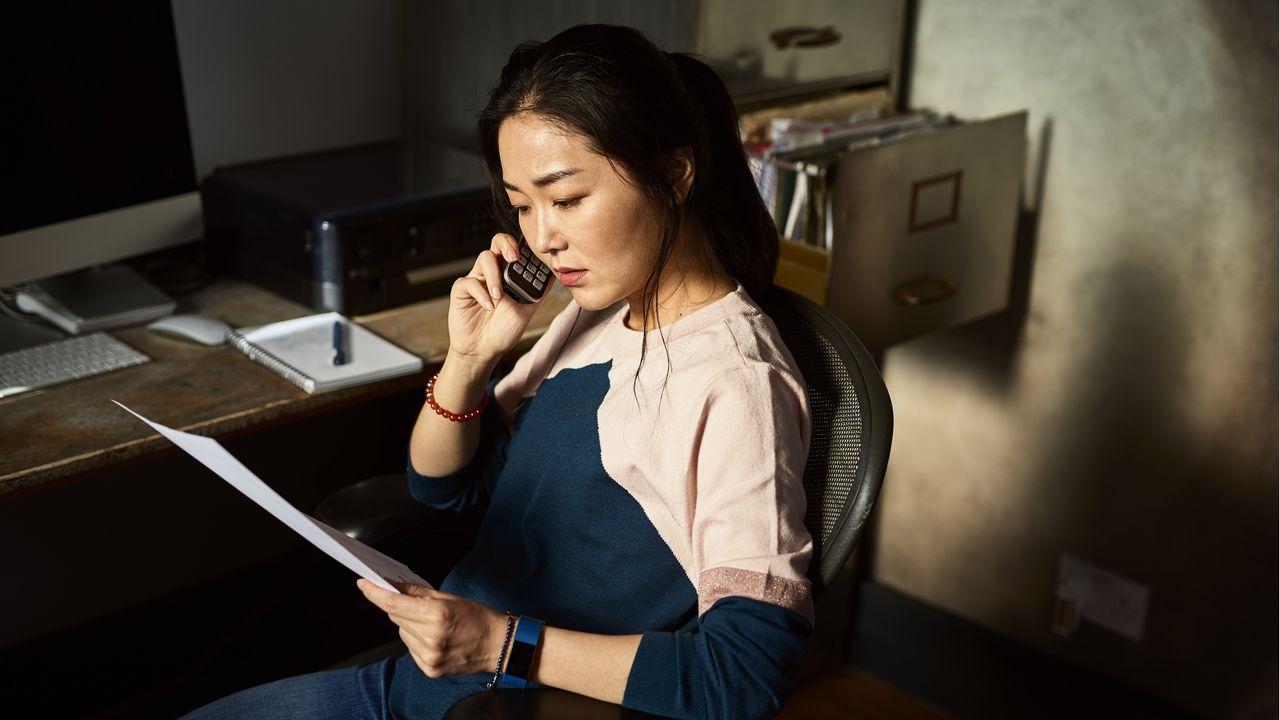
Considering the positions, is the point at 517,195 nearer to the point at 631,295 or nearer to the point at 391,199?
the point at 631,295

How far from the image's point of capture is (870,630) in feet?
8.38

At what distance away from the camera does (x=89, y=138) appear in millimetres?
1739

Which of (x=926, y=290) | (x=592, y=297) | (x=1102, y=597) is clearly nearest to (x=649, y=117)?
(x=592, y=297)

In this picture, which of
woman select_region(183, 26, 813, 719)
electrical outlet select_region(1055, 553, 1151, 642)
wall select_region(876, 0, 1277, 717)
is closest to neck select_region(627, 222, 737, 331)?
woman select_region(183, 26, 813, 719)

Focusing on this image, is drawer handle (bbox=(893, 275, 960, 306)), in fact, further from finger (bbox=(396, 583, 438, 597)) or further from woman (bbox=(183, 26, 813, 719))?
finger (bbox=(396, 583, 438, 597))

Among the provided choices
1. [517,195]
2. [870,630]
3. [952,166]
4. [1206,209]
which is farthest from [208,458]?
[870,630]

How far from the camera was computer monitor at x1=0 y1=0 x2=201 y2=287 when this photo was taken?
1651 millimetres

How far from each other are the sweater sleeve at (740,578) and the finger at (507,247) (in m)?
0.35

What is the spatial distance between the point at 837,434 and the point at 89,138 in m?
1.11

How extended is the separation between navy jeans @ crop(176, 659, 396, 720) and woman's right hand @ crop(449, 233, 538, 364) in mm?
355

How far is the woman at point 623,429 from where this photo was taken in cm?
110

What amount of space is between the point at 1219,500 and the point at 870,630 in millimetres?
735

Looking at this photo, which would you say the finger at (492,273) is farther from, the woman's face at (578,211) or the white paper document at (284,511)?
the white paper document at (284,511)

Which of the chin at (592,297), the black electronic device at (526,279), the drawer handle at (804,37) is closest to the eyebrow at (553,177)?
the chin at (592,297)
